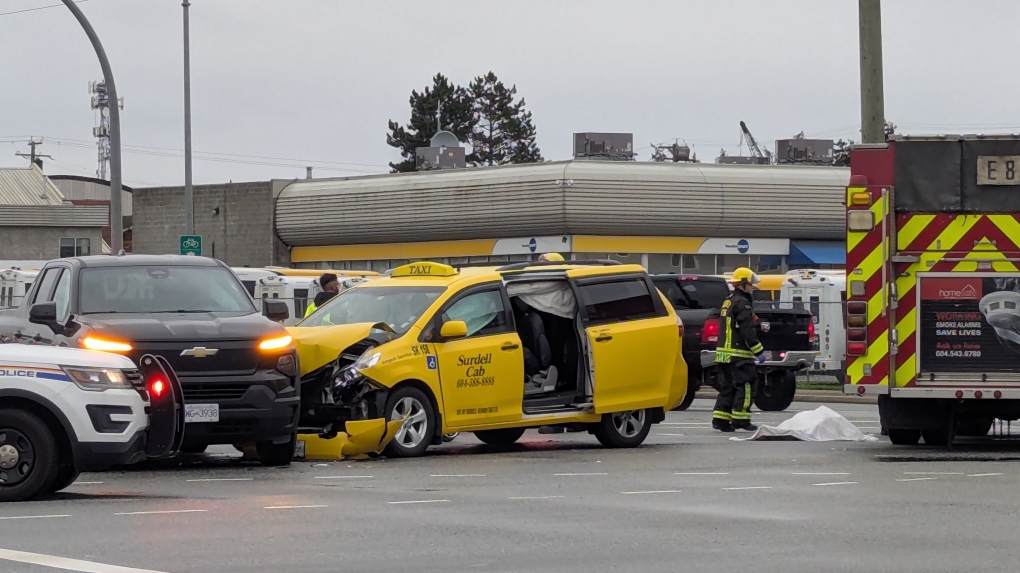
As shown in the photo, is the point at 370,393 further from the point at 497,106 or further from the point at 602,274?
the point at 497,106

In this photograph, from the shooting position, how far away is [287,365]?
14.4m

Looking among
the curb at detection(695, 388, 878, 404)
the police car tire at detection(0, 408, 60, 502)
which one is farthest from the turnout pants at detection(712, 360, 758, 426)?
the police car tire at detection(0, 408, 60, 502)

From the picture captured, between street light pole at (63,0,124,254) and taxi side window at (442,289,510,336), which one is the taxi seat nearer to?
taxi side window at (442,289,510,336)

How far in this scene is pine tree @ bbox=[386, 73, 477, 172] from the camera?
334 feet

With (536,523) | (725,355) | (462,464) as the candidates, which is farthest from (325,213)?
(536,523)

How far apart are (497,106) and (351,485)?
9273 centimetres

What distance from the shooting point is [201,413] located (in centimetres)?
1392

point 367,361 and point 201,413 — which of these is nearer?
point 201,413

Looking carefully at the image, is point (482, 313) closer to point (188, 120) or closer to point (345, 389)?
point (345, 389)

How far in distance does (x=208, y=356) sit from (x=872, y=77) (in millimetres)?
9817

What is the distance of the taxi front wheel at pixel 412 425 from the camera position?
15.6m

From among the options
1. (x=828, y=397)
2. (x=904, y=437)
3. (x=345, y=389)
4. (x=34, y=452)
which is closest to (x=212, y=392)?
(x=345, y=389)

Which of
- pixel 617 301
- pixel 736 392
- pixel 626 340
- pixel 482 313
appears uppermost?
pixel 617 301

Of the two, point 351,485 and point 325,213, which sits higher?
point 325,213
